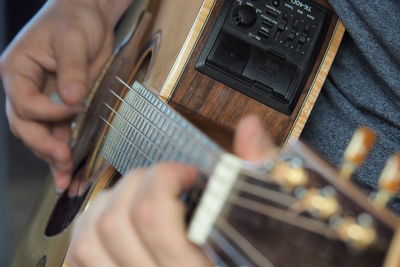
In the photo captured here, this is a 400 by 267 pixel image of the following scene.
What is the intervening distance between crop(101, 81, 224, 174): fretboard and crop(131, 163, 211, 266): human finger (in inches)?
1.2

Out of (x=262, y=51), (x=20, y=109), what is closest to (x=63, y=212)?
(x=20, y=109)

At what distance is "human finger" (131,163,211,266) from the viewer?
44 centimetres

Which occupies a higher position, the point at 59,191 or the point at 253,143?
the point at 253,143

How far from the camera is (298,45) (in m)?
0.75

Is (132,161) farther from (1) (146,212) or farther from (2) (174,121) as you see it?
(1) (146,212)

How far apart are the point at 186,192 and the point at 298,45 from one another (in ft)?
1.17

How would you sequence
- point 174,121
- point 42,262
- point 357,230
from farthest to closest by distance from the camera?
point 42,262 < point 174,121 < point 357,230

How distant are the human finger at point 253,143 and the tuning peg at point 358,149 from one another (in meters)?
0.06

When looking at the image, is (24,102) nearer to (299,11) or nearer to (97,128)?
(97,128)

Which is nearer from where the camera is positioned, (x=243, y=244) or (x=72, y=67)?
(x=243, y=244)

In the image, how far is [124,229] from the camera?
464 millimetres

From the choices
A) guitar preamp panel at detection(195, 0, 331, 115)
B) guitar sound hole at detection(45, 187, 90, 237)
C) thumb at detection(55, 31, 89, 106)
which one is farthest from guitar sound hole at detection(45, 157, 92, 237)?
guitar preamp panel at detection(195, 0, 331, 115)

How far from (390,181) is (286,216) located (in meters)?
0.08

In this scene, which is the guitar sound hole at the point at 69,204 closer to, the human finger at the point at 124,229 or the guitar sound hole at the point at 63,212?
the guitar sound hole at the point at 63,212
